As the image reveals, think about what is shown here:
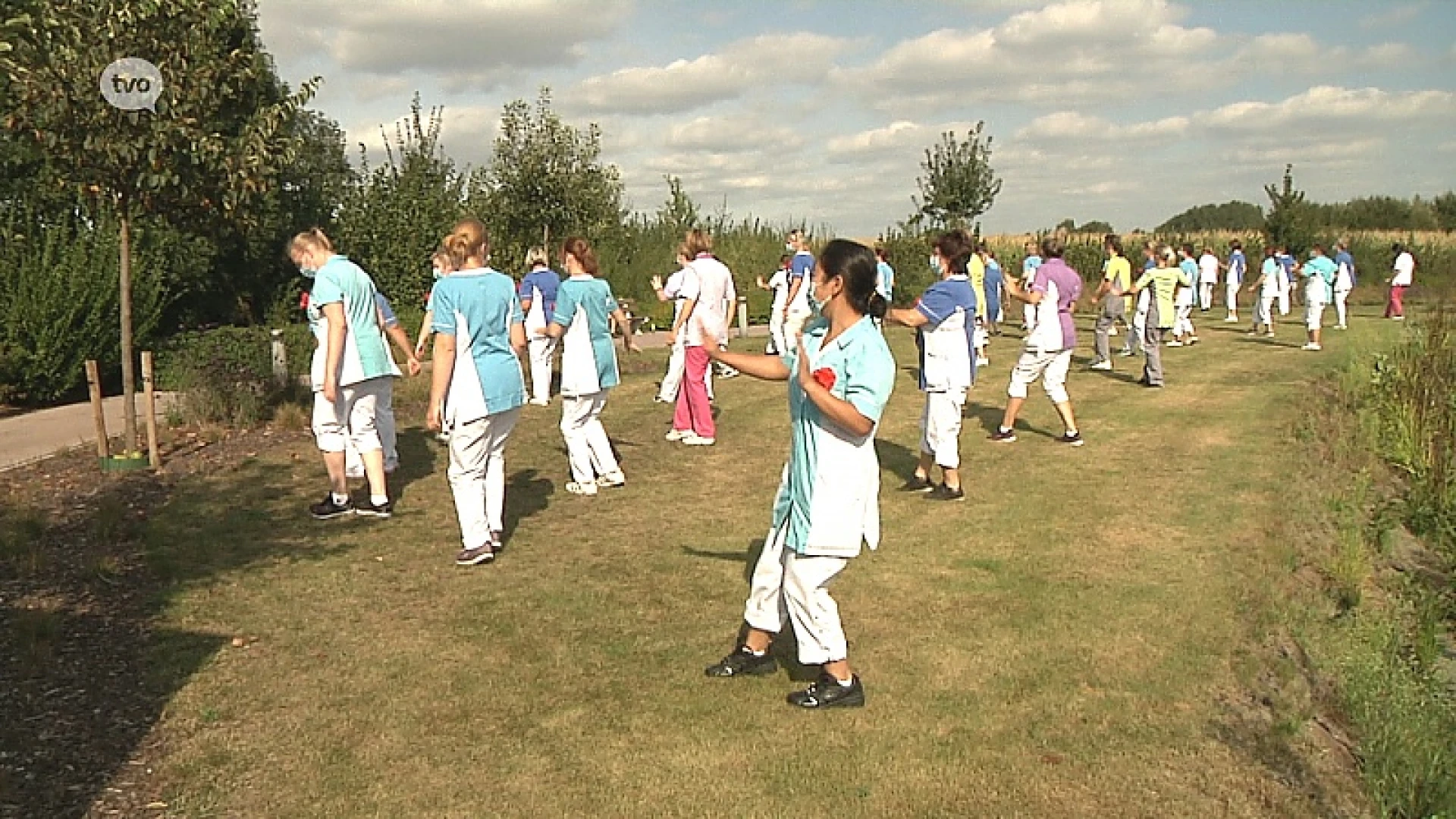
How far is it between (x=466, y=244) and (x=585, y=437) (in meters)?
2.75

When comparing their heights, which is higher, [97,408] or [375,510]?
[97,408]

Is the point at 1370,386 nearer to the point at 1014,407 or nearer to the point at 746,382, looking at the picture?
the point at 1014,407

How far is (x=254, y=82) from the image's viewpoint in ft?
36.4

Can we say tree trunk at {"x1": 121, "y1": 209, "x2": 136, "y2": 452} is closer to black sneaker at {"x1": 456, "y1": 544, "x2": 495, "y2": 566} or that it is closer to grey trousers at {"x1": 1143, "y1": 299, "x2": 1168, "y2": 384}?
black sneaker at {"x1": 456, "y1": 544, "x2": 495, "y2": 566}

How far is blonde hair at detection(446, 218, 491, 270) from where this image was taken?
7316 mm

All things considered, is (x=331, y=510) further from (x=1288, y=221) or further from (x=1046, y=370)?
(x=1288, y=221)

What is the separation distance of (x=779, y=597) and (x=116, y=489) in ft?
21.3

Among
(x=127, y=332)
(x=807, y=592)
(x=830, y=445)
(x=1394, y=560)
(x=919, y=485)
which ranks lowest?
(x=1394, y=560)

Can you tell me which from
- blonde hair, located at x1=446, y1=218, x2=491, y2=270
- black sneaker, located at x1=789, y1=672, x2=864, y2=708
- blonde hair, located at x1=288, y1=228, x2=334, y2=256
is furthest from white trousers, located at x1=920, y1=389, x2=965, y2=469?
blonde hair, located at x1=288, y1=228, x2=334, y2=256

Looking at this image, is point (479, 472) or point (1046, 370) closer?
point (479, 472)

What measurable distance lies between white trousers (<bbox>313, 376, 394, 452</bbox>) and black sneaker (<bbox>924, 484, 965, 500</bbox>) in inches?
172

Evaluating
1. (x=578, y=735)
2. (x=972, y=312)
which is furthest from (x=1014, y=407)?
(x=578, y=735)

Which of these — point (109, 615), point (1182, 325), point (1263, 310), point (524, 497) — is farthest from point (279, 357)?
point (1263, 310)

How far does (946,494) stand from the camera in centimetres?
968
